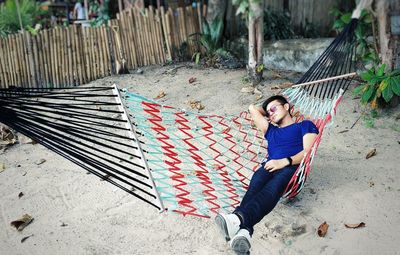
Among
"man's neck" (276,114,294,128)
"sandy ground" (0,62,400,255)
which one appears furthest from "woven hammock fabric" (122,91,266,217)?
"man's neck" (276,114,294,128)

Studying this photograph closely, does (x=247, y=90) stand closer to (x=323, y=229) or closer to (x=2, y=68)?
(x=323, y=229)

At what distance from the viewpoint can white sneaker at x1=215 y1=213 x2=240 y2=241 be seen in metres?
1.73

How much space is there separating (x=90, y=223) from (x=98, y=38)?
306 cm

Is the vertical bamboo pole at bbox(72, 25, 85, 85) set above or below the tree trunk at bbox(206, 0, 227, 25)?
below

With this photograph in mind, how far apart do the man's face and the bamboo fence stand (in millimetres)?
3042

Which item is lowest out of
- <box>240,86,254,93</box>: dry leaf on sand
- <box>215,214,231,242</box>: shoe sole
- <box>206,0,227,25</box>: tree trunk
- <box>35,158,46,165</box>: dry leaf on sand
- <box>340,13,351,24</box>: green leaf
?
<box>35,158,46,165</box>: dry leaf on sand

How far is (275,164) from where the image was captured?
213 centimetres

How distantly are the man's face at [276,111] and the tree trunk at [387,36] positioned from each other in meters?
1.35

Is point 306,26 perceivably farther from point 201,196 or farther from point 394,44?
point 201,196

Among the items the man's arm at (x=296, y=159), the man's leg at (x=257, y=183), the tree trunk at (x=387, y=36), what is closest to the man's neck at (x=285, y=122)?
the man's arm at (x=296, y=159)

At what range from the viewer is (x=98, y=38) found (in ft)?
15.5

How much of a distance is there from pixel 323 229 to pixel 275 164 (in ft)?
1.42

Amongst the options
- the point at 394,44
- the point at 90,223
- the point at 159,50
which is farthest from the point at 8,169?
the point at 394,44

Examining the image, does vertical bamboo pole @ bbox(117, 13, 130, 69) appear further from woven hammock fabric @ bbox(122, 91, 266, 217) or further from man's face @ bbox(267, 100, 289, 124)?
man's face @ bbox(267, 100, 289, 124)
